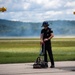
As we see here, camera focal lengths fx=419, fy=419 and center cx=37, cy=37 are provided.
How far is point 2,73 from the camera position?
47.6 ft

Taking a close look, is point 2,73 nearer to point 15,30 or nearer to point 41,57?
point 41,57

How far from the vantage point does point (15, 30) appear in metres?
62.0

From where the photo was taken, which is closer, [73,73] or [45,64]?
[73,73]

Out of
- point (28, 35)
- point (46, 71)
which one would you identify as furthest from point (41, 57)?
point (28, 35)

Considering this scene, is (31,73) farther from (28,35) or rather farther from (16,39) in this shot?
(16,39)

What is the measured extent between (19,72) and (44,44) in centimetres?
195

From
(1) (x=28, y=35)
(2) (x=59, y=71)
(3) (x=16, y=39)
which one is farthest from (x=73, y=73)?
(3) (x=16, y=39)

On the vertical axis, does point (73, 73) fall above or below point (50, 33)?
below

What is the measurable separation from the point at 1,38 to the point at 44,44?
4600 cm

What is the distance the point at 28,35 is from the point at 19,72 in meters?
43.8

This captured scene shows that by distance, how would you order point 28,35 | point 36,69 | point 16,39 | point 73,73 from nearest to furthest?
1. point 73,73
2. point 36,69
3. point 28,35
4. point 16,39

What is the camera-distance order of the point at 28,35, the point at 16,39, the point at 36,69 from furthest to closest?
the point at 16,39
the point at 28,35
the point at 36,69

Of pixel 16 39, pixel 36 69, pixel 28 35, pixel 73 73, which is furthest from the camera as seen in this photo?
pixel 16 39

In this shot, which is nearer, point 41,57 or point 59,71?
point 59,71
